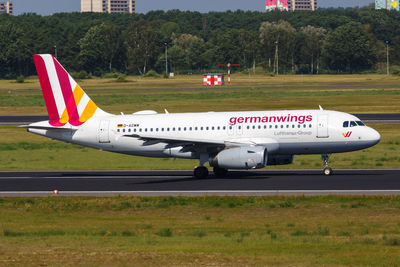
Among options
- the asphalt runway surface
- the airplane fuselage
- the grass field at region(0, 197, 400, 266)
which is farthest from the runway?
the asphalt runway surface

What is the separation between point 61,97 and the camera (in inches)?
1853

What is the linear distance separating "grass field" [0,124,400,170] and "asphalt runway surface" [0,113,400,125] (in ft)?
40.1

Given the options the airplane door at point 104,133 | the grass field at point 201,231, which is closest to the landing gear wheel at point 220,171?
the airplane door at point 104,133

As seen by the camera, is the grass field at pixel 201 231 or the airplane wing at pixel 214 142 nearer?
the grass field at pixel 201 231

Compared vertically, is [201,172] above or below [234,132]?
below

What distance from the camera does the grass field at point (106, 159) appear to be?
50800 millimetres

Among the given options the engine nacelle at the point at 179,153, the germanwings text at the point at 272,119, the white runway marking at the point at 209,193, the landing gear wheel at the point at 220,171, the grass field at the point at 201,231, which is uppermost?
the germanwings text at the point at 272,119

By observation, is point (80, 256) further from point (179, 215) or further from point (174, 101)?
point (174, 101)

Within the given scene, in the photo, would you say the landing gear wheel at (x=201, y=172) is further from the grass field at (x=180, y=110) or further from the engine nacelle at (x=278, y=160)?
the grass field at (x=180, y=110)

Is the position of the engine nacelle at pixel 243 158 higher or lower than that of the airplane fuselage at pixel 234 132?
lower

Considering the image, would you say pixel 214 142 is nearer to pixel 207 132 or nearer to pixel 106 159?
pixel 207 132

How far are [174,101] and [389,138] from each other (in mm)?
53897

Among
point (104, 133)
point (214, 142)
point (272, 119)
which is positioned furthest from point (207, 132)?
point (104, 133)

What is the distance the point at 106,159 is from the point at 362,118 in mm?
35201
